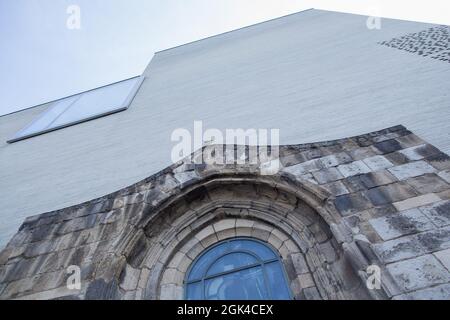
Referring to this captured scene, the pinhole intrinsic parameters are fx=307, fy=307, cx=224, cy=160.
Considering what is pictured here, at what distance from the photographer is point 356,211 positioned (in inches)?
121

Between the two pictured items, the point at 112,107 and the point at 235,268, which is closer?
the point at 235,268

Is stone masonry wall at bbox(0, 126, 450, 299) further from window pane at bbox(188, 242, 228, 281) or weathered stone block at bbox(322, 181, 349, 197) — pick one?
window pane at bbox(188, 242, 228, 281)

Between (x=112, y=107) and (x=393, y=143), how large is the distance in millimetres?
7139

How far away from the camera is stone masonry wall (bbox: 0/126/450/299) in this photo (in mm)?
2574

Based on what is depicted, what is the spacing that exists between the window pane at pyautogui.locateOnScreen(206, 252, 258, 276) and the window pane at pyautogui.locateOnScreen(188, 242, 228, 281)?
7cm

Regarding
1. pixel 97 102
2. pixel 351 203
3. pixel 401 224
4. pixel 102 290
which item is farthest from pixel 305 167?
pixel 97 102

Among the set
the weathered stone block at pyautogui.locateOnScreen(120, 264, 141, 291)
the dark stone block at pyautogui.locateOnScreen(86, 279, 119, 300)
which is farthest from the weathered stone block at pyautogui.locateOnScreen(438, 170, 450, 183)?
the dark stone block at pyautogui.locateOnScreen(86, 279, 119, 300)

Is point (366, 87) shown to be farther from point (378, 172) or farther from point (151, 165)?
point (151, 165)

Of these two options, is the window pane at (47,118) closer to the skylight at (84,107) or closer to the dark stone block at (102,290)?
the skylight at (84,107)
